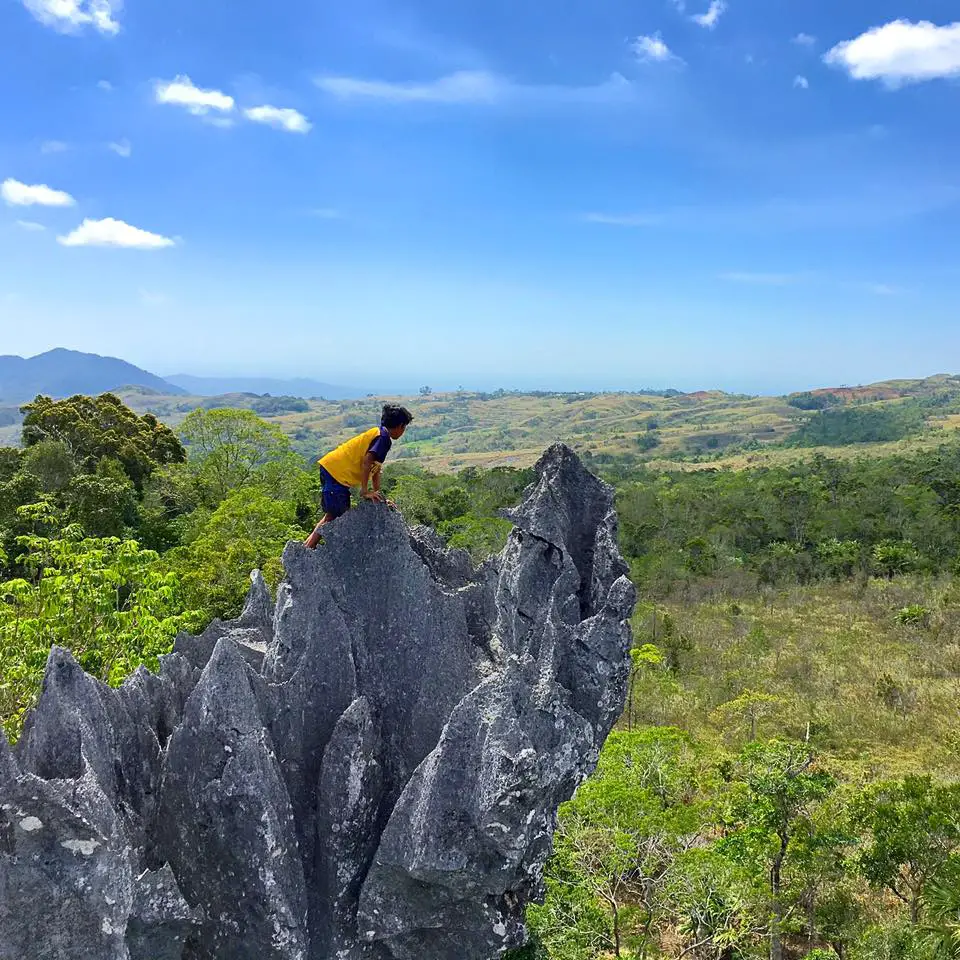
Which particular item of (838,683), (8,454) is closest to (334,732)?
(838,683)

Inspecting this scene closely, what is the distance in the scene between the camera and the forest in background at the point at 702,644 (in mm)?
12523

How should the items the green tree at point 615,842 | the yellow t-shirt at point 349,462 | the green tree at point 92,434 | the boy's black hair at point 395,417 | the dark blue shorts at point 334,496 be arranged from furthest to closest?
the green tree at point 92,434, the green tree at point 615,842, the dark blue shorts at point 334,496, the yellow t-shirt at point 349,462, the boy's black hair at point 395,417

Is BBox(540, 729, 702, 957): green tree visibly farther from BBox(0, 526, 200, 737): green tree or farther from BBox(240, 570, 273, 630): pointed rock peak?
BBox(0, 526, 200, 737): green tree

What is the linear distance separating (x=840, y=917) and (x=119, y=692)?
48.6ft

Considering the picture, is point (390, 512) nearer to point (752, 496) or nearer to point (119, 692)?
point (119, 692)

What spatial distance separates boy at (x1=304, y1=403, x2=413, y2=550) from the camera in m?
8.48

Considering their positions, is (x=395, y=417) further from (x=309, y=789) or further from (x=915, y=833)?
(x=915, y=833)

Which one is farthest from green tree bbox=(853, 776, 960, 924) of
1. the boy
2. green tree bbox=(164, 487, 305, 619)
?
green tree bbox=(164, 487, 305, 619)

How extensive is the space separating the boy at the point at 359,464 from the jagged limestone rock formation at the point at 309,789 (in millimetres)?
462

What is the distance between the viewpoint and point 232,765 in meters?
6.46

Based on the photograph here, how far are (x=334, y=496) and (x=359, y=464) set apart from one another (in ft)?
2.04

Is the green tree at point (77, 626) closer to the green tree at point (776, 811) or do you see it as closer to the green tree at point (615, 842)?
the green tree at point (615, 842)

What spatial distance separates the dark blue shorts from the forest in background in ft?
20.7

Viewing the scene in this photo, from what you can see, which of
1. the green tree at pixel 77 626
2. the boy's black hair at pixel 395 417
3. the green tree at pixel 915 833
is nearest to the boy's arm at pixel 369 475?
the boy's black hair at pixel 395 417
